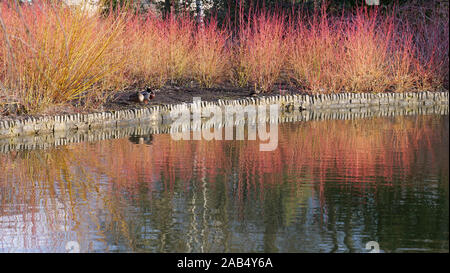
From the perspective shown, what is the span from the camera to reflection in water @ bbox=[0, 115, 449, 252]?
548 cm

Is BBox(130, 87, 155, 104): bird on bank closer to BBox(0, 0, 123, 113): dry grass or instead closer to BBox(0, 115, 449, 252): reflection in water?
BBox(0, 0, 123, 113): dry grass

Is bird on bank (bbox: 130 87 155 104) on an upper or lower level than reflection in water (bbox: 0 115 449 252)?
upper

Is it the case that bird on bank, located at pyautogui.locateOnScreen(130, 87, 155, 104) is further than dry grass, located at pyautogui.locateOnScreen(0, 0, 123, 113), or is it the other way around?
bird on bank, located at pyautogui.locateOnScreen(130, 87, 155, 104)

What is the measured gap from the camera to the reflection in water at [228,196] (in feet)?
18.0

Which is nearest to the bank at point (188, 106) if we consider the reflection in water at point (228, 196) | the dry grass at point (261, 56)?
the dry grass at point (261, 56)

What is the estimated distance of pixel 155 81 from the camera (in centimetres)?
1611

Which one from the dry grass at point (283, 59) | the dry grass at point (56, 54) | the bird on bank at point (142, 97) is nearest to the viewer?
the dry grass at point (56, 54)

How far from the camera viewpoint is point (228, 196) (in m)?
6.95

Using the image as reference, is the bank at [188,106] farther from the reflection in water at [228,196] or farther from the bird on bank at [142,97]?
the reflection in water at [228,196]

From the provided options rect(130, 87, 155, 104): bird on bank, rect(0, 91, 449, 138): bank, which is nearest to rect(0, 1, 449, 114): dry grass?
rect(130, 87, 155, 104): bird on bank

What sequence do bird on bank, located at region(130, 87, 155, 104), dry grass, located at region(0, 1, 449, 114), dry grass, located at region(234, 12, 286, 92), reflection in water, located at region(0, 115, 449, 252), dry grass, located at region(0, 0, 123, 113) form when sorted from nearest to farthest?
reflection in water, located at region(0, 115, 449, 252), dry grass, located at region(0, 0, 123, 113), bird on bank, located at region(130, 87, 155, 104), dry grass, located at region(0, 1, 449, 114), dry grass, located at region(234, 12, 286, 92)

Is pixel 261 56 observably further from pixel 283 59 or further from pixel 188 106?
pixel 188 106

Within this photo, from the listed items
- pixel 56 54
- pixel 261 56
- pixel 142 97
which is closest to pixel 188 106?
pixel 142 97
